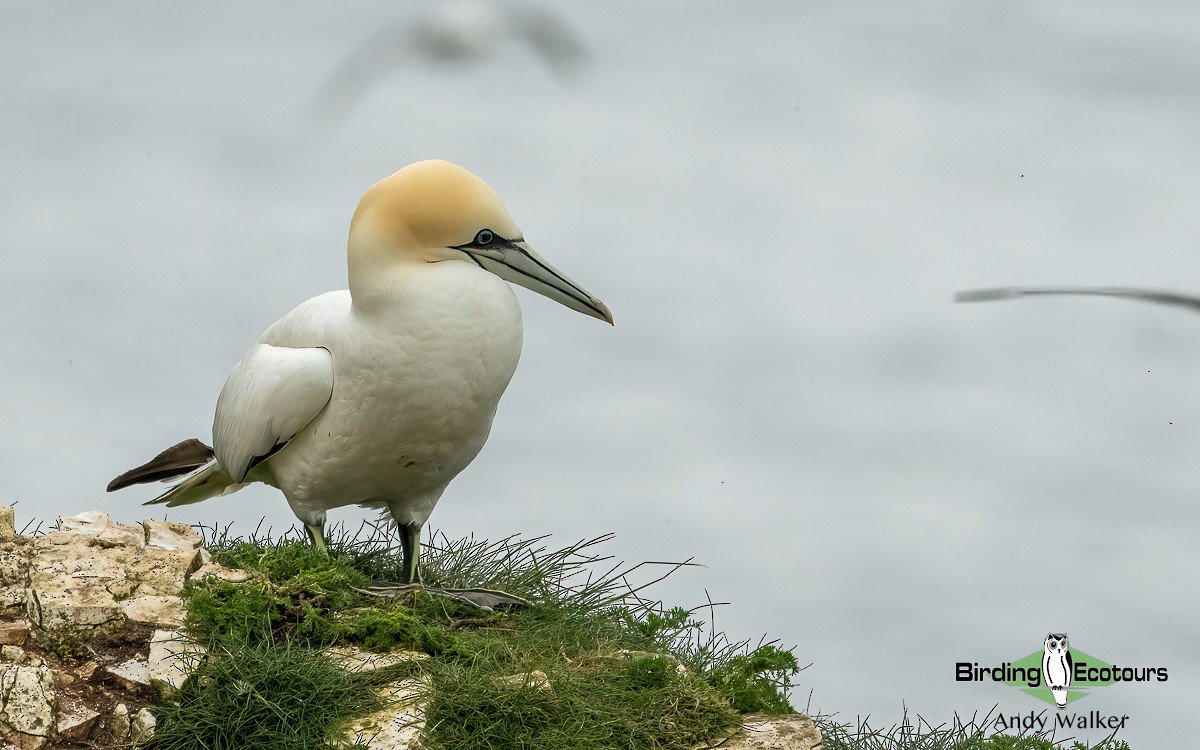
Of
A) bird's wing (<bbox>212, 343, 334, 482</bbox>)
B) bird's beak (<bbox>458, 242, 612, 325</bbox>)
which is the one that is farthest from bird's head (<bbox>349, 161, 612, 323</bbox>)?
bird's wing (<bbox>212, 343, 334, 482</bbox>)

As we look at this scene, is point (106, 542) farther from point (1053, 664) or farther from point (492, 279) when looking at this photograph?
point (1053, 664)

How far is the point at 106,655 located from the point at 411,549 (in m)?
2.36

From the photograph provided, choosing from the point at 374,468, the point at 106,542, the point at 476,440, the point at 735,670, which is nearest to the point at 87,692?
the point at 106,542

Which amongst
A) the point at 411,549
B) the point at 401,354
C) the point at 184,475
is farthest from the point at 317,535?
the point at 184,475

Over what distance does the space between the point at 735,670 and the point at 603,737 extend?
47.2 inches

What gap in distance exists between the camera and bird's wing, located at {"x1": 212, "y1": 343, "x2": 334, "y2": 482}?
8766mm

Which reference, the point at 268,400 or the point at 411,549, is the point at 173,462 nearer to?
the point at 268,400

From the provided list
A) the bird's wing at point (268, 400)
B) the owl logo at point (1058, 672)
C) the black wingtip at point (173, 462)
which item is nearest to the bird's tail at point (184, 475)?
the black wingtip at point (173, 462)

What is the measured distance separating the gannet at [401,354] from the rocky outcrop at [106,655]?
99cm

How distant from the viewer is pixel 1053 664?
370 inches

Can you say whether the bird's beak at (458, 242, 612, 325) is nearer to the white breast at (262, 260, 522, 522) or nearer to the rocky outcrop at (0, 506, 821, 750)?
the white breast at (262, 260, 522, 522)

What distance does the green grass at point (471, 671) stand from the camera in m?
7.41

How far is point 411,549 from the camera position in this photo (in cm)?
952

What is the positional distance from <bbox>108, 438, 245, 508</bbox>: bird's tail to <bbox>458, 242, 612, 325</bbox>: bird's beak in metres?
2.92
